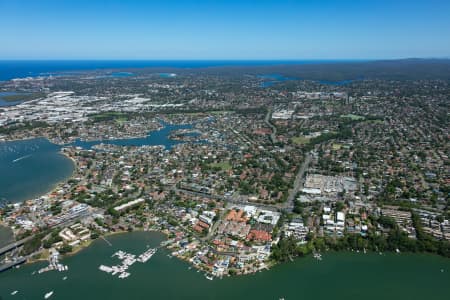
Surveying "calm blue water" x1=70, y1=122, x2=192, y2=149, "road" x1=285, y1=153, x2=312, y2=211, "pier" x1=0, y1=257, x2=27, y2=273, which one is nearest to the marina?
"pier" x1=0, y1=257, x2=27, y2=273

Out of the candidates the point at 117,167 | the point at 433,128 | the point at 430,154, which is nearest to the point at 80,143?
the point at 117,167

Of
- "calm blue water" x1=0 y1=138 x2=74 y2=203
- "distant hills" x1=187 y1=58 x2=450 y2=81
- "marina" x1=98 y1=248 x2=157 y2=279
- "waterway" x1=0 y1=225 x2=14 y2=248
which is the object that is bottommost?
"marina" x1=98 y1=248 x2=157 y2=279

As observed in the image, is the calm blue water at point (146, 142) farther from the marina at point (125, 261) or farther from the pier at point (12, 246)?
the marina at point (125, 261)

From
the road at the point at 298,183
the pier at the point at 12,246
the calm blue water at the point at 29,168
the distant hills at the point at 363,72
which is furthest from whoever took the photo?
the distant hills at the point at 363,72

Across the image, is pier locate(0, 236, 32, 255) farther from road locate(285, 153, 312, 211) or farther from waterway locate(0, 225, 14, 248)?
road locate(285, 153, 312, 211)

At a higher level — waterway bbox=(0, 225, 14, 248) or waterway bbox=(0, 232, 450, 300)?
waterway bbox=(0, 225, 14, 248)

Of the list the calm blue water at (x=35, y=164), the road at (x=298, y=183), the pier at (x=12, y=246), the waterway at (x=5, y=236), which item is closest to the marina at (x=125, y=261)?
A: the pier at (x=12, y=246)

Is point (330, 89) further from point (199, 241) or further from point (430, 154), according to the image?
point (199, 241)
